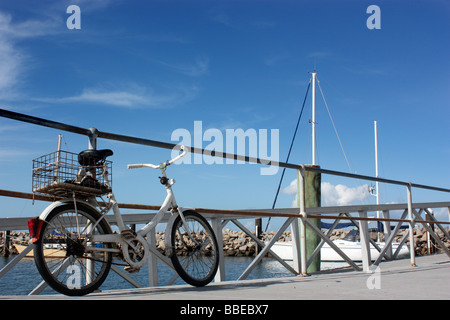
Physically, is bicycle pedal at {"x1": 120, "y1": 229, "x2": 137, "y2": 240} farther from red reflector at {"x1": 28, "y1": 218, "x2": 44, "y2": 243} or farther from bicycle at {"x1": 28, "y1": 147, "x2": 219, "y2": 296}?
red reflector at {"x1": 28, "y1": 218, "x2": 44, "y2": 243}

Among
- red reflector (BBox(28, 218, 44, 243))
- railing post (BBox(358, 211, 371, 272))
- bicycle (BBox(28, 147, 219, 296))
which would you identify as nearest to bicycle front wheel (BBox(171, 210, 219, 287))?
bicycle (BBox(28, 147, 219, 296))

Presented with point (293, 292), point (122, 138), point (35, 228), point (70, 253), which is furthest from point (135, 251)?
point (293, 292)

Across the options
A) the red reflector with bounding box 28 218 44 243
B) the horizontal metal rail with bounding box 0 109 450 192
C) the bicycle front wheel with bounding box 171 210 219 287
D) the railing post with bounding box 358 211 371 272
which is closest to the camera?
the red reflector with bounding box 28 218 44 243

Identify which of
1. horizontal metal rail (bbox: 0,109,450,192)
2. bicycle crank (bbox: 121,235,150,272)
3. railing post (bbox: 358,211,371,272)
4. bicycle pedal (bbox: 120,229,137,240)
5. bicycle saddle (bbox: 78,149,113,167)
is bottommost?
railing post (bbox: 358,211,371,272)

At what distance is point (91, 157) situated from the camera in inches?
117

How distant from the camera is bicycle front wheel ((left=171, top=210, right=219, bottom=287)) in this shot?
12.3 ft

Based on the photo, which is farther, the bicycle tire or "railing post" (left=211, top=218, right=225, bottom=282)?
"railing post" (left=211, top=218, right=225, bottom=282)

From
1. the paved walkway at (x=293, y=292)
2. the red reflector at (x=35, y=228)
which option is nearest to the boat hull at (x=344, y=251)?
the paved walkway at (x=293, y=292)

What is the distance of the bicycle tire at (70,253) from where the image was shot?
8.89 ft

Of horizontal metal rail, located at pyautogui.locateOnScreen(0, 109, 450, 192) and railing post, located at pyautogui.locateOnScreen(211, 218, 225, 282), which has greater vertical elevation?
horizontal metal rail, located at pyautogui.locateOnScreen(0, 109, 450, 192)

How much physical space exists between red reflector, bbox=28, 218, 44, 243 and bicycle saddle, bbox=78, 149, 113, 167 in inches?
18.0

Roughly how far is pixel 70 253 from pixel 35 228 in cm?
28
